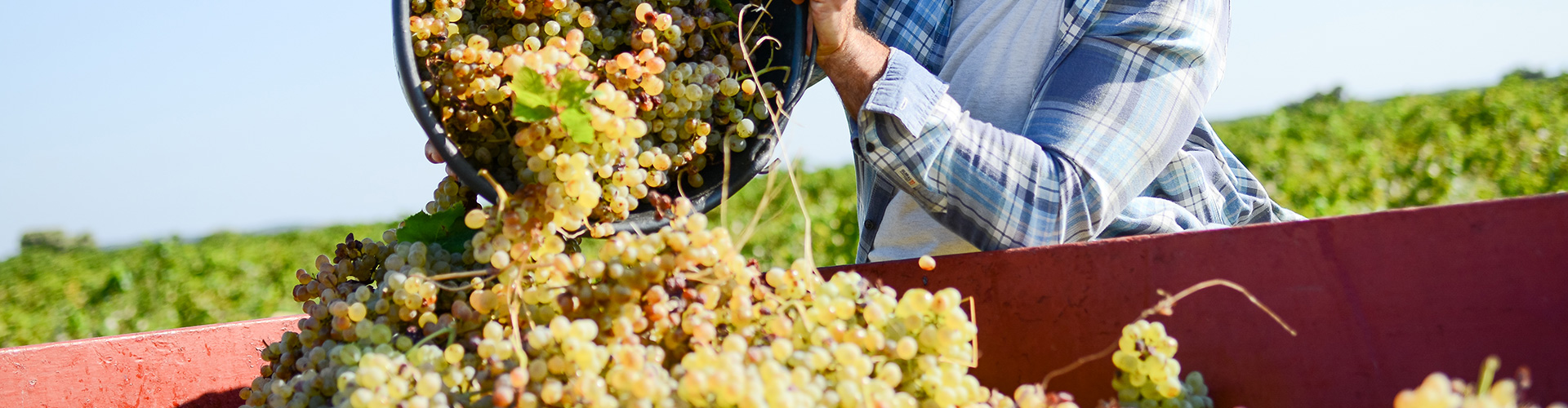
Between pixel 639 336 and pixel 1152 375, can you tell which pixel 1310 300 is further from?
pixel 639 336

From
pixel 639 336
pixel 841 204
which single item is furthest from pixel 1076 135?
pixel 841 204

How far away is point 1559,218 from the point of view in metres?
0.81

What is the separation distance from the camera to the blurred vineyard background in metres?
5.12

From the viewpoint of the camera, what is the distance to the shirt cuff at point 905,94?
1.15 meters

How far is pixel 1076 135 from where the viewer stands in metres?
1.29

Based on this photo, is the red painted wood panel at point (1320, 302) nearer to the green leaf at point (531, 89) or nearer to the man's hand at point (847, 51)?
the man's hand at point (847, 51)

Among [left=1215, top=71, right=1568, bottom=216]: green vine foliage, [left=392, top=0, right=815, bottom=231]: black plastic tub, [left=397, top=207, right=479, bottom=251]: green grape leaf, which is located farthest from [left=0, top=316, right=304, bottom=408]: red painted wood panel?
[left=1215, top=71, right=1568, bottom=216]: green vine foliage

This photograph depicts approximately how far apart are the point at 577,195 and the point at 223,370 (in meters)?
0.89

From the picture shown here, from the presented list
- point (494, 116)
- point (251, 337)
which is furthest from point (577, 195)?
point (251, 337)

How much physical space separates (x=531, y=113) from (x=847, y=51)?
1.51ft

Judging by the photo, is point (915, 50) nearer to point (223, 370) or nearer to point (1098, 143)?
point (1098, 143)

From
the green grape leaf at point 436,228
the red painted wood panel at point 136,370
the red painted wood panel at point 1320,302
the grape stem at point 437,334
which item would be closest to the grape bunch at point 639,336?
the grape stem at point 437,334

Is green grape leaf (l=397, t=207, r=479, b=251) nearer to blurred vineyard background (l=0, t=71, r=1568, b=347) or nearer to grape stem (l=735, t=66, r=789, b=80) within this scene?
grape stem (l=735, t=66, r=789, b=80)

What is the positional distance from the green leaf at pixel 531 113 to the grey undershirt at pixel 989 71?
0.86 metres
